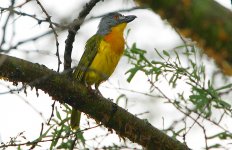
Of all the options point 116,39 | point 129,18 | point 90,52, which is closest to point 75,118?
point 90,52

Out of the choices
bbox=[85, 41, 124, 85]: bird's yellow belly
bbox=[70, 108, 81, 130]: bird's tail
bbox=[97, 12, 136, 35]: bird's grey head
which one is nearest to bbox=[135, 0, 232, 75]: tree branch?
bbox=[70, 108, 81, 130]: bird's tail

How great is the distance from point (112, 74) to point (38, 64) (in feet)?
6.66

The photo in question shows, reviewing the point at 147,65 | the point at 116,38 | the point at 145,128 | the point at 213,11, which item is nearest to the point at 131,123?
the point at 145,128

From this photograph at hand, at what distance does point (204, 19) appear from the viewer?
3.91 ft

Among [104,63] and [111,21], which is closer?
[104,63]

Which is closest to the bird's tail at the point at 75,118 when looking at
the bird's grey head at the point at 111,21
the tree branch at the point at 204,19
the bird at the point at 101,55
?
the bird at the point at 101,55

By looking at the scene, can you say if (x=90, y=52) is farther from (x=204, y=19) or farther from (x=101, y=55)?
(x=204, y=19)

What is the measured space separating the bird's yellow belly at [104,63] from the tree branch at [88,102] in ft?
4.66

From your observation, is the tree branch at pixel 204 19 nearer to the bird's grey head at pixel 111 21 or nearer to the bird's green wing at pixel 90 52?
the bird's green wing at pixel 90 52

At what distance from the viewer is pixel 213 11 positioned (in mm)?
1197

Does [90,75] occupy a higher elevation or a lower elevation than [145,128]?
higher

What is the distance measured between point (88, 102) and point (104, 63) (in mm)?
1583

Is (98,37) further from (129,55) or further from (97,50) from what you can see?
(129,55)

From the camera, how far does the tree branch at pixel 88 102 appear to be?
127 inches
